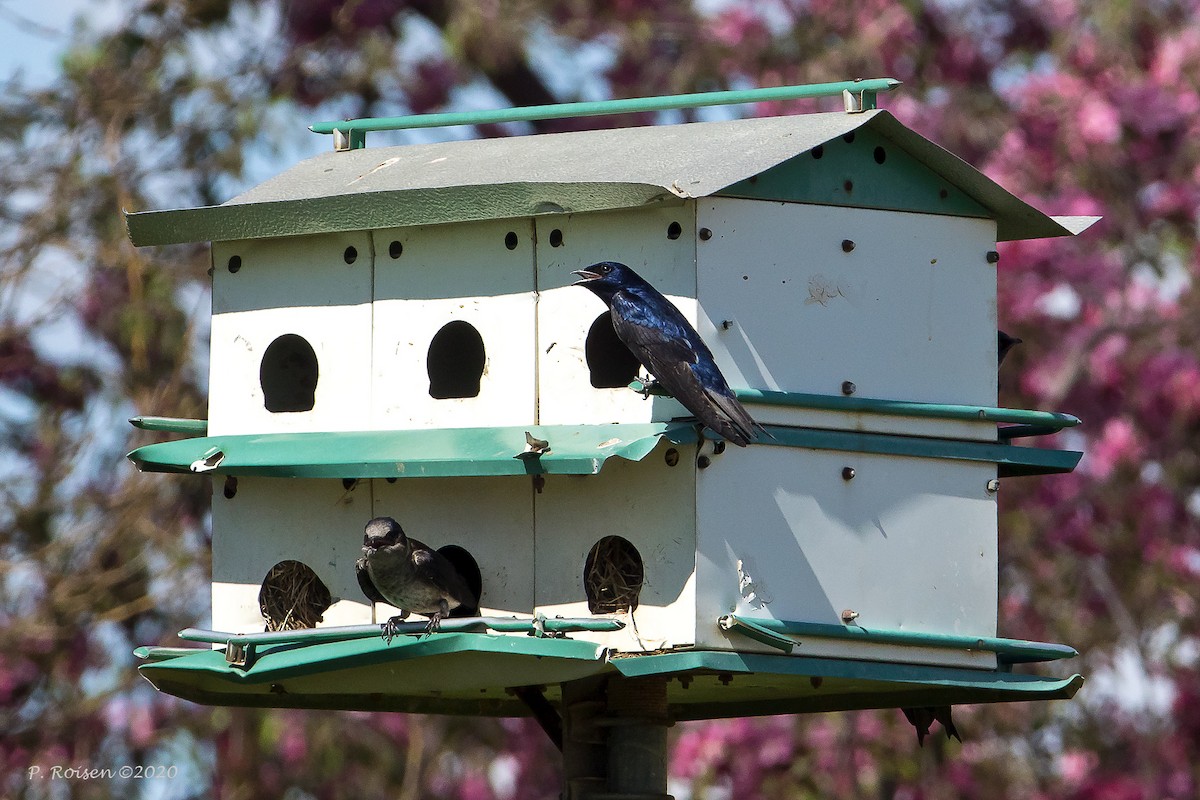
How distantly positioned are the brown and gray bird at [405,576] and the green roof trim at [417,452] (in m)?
0.19

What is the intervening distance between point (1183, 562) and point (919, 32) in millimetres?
3228

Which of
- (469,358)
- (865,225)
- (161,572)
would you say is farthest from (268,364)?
(161,572)

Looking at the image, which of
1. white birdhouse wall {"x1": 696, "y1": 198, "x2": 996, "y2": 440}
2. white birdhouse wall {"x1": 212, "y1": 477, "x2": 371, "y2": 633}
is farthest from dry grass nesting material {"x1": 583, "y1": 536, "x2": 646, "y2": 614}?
white birdhouse wall {"x1": 212, "y1": 477, "x2": 371, "y2": 633}

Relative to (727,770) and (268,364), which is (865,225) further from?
(727,770)

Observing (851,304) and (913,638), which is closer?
(913,638)

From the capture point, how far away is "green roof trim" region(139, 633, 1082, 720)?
22.1 ft

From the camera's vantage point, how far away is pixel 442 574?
23.0 feet

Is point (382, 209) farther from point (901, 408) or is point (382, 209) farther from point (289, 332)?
point (901, 408)

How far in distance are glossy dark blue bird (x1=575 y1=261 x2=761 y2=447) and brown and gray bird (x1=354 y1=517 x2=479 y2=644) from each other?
844 millimetres

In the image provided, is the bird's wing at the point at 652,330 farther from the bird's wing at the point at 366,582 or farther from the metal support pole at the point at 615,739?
the metal support pole at the point at 615,739

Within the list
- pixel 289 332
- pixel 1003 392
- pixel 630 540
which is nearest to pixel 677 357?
pixel 630 540

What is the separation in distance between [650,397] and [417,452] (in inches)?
27.0

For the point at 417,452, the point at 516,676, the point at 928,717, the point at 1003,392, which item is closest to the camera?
the point at 516,676

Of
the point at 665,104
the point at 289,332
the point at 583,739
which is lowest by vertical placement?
the point at 583,739
